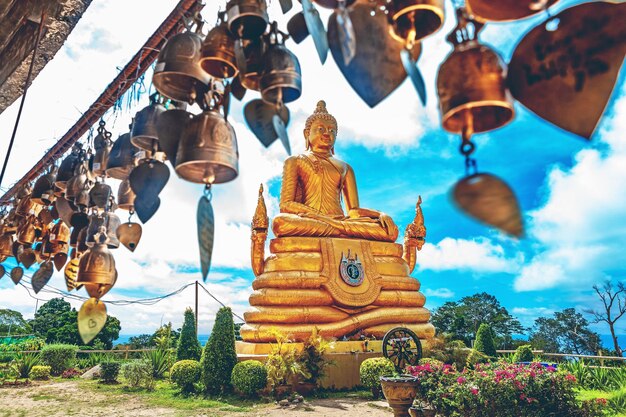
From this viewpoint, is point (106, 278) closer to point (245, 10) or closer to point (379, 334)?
point (245, 10)

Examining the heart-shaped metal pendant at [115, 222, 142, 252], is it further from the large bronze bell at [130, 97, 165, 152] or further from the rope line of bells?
the large bronze bell at [130, 97, 165, 152]

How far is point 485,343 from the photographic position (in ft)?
46.6

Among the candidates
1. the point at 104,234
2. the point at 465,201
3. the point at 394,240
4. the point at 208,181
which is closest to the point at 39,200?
the point at 104,234

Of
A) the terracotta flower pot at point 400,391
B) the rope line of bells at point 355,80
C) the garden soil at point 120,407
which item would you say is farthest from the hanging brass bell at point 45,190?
the garden soil at point 120,407

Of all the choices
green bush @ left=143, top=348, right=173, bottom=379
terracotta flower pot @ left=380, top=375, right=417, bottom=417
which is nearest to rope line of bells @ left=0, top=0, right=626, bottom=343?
terracotta flower pot @ left=380, top=375, right=417, bottom=417

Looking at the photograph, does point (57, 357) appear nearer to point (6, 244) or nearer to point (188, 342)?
point (188, 342)

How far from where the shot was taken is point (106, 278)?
2814 millimetres

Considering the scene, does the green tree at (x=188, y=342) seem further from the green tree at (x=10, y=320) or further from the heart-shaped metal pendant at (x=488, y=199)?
the green tree at (x=10, y=320)

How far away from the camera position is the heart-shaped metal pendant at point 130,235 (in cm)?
290

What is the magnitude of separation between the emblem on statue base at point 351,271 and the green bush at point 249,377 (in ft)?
11.3

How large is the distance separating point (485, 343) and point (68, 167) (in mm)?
13530

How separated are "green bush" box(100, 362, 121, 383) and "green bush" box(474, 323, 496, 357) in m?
11.5

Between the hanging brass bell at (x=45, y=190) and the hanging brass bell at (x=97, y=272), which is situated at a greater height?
the hanging brass bell at (x=45, y=190)

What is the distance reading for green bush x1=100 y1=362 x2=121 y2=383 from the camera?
14.3 meters
